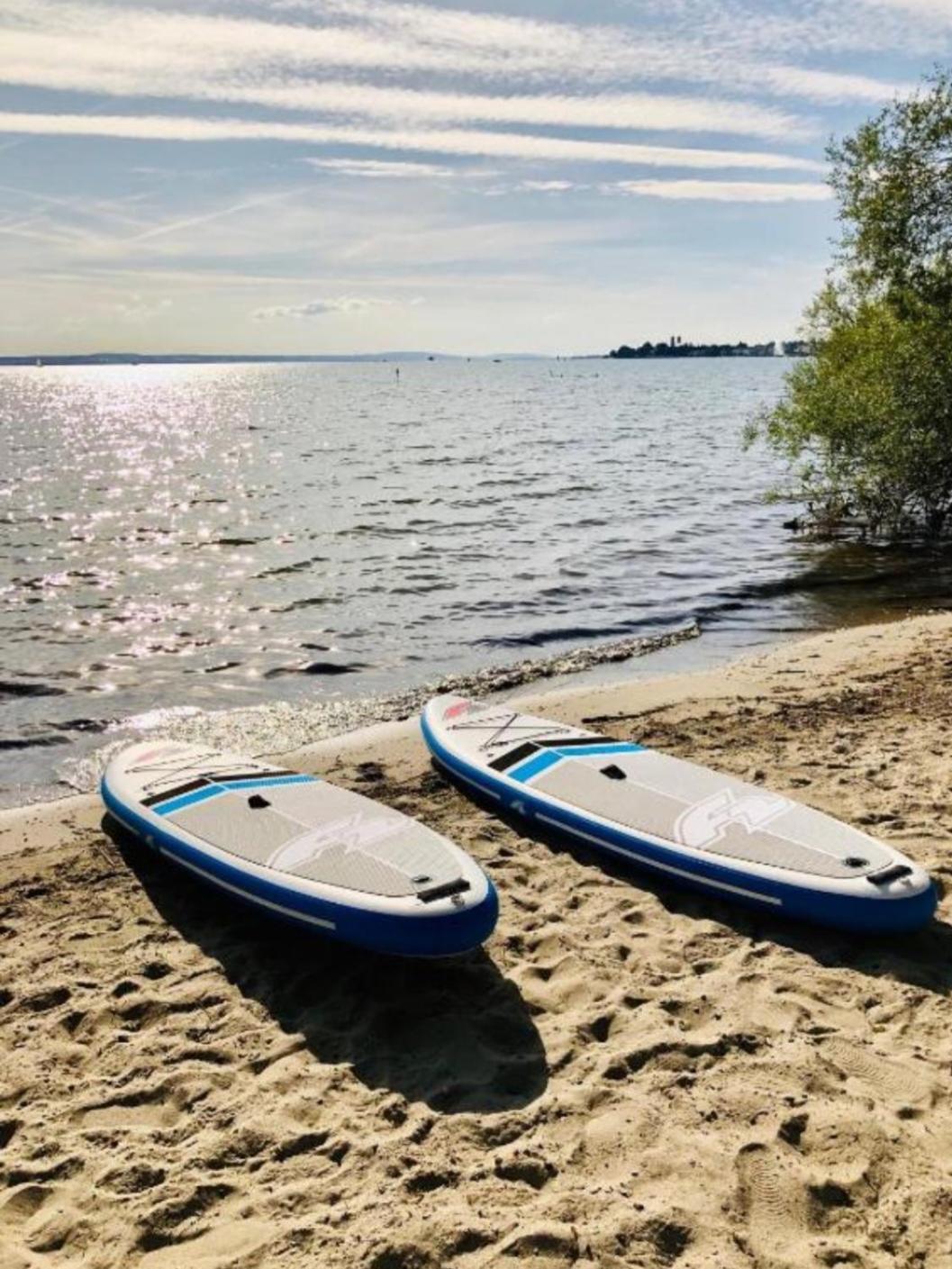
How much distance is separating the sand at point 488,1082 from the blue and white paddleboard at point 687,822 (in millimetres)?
197

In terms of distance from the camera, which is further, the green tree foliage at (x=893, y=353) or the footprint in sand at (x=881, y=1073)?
the green tree foliage at (x=893, y=353)

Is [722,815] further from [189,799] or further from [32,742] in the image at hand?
[32,742]

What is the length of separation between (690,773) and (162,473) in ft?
114

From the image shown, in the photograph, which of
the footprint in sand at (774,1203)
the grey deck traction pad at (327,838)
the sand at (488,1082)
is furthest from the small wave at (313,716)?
the footprint in sand at (774,1203)

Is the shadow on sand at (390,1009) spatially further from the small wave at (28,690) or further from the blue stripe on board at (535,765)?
the small wave at (28,690)

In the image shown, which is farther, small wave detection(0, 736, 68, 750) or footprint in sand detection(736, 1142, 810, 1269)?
small wave detection(0, 736, 68, 750)

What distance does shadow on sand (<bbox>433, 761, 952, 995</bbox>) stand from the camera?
5.43 metres

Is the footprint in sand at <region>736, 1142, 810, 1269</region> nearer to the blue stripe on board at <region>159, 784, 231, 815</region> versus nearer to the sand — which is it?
the sand

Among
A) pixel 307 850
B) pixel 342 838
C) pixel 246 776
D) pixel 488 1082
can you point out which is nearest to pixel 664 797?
pixel 342 838

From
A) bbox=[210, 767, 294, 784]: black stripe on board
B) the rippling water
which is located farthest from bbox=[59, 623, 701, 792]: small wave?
bbox=[210, 767, 294, 784]: black stripe on board

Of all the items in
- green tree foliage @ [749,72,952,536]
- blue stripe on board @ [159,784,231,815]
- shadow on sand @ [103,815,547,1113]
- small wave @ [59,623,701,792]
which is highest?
green tree foliage @ [749,72,952,536]

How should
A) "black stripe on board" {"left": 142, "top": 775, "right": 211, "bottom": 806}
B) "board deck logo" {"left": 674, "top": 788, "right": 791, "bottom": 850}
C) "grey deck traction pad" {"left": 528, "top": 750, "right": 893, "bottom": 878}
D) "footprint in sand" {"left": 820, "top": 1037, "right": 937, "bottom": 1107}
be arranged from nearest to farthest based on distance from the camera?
1. "footprint in sand" {"left": 820, "top": 1037, "right": 937, "bottom": 1107}
2. "grey deck traction pad" {"left": 528, "top": 750, "right": 893, "bottom": 878}
3. "board deck logo" {"left": 674, "top": 788, "right": 791, "bottom": 850}
4. "black stripe on board" {"left": 142, "top": 775, "right": 211, "bottom": 806}

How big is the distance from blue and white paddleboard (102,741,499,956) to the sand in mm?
296

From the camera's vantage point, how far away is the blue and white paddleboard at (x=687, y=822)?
228 inches
